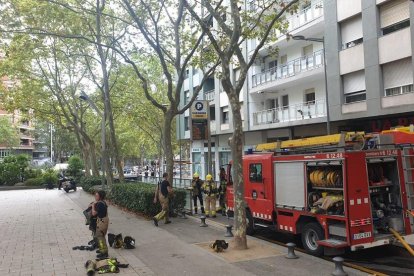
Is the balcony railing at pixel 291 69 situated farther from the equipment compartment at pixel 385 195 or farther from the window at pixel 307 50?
the equipment compartment at pixel 385 195

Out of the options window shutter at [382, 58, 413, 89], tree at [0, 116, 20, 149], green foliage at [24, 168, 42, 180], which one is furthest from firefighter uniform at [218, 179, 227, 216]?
tree at [0, 116, 20, 149]

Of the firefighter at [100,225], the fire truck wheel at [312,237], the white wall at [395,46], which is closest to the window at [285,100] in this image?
the white wall at [395,46]

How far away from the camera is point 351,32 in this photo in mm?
20625

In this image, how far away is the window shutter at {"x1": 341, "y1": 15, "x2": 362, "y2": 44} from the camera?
20.1 m

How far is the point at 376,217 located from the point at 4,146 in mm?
80872

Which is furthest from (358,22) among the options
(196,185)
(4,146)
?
(4,146)

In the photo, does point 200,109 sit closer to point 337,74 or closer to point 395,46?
point 337,74

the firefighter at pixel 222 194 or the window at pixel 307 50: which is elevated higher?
the window at pixel 307 50

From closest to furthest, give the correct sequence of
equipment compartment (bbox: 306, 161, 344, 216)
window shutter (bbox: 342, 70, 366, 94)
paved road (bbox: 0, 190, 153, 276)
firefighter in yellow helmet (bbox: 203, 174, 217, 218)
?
1. paved road (bbox: 0, 190, 153, 276)
2. equipment compartment (bbox: 306, 161, 344, 216)
3. firefighter in yellow helmet (bbox: 203, 174, 217, 218)
4. window shutter (bbox: 342, 70, 366, 94)

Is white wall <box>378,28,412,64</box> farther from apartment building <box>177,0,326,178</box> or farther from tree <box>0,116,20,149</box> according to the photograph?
tree <box>0,116,20,149</box>

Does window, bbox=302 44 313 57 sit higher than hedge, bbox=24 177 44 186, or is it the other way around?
window, bbox=302 44 313 57

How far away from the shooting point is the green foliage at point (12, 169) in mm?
35688

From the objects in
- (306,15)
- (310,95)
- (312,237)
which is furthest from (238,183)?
(306,15)

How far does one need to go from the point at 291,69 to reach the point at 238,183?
16.8 metres
